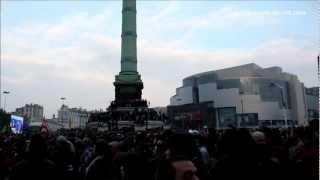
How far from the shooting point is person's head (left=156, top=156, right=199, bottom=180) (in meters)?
3.66

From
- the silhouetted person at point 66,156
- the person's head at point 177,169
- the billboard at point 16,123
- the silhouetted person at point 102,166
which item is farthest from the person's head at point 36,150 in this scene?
the billboard at point 16,123

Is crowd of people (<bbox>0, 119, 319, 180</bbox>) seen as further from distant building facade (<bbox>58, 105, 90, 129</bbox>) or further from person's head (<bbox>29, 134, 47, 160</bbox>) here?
distant building facade (<bbox>58, 105, 90, 129</bbox>)

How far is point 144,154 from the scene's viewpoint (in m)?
6.07

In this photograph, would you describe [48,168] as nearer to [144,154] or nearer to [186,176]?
[144,154]

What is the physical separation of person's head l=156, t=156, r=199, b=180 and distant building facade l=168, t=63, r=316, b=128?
310 feet

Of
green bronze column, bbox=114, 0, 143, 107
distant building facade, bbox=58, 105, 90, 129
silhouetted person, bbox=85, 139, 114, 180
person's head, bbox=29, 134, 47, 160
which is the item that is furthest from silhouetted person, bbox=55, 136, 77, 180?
distant building facade, bbox=58, 105, 90, 129

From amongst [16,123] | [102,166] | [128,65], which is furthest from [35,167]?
[128,65]

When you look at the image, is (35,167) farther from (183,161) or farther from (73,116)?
(73,116)

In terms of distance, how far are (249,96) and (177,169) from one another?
101183 millimetres

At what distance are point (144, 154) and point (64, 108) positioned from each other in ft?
527

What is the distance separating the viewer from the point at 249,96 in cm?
10238

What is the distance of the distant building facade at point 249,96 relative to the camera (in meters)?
101

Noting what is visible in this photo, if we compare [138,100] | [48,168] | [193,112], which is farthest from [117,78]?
[48,168]

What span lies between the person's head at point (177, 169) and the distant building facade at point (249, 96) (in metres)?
94.5
